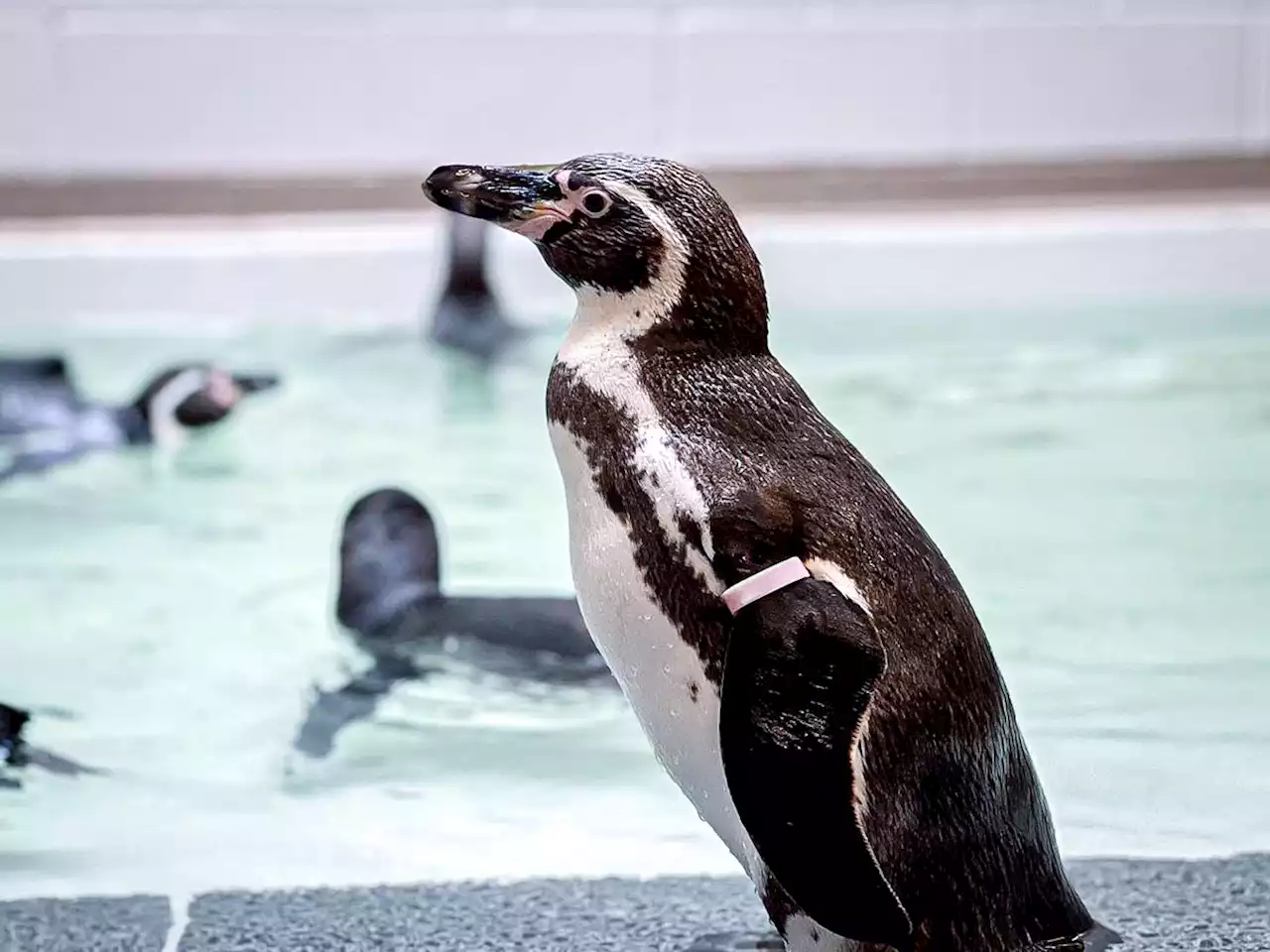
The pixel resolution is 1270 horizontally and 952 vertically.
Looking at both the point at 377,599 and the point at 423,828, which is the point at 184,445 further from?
the point at 423,828

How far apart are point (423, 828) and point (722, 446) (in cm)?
72

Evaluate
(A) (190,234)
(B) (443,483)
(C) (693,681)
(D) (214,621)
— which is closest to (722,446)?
(C) (693,681)

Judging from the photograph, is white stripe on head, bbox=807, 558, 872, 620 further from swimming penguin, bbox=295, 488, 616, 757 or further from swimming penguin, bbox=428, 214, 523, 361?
swimming penguin, bbox=428, 214, 523, 361

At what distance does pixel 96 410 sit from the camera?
3055mm

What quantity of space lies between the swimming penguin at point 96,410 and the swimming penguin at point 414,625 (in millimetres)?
969

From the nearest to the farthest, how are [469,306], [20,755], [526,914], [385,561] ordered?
[526,914], [20,755], [385,561], [469,306]

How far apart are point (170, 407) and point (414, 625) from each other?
1.16 metres

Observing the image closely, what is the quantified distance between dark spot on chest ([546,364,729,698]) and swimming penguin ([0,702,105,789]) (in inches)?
34.2

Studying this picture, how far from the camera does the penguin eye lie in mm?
952

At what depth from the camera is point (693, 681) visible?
3.03 feet

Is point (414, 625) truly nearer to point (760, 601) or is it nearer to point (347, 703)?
point (347, 703)

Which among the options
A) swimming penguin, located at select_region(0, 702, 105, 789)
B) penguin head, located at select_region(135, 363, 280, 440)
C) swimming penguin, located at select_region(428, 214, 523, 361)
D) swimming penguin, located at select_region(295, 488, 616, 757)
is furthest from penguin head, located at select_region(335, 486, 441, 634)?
swimming penguin, located at select_region(428, 214, 523, 361)

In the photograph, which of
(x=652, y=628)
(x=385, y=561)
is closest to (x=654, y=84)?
(x=385, y=561)

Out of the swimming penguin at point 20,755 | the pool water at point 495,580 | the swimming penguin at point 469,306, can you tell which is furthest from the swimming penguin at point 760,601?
the swimming penguin at point 469,306
